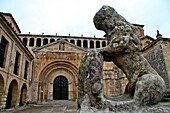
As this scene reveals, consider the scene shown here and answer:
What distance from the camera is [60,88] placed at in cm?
1931

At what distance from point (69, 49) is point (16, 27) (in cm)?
1347

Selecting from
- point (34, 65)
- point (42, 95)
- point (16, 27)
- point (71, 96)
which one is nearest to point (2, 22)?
point (34, 65)

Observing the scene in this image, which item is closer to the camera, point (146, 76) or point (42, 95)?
point (146, 76)

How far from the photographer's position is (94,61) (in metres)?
2.17

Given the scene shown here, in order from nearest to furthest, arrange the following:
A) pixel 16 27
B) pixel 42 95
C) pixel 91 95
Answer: pixel 91 95 < pixel 42 95 < pixel 16 27

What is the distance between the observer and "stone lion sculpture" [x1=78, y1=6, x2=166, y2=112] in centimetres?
207

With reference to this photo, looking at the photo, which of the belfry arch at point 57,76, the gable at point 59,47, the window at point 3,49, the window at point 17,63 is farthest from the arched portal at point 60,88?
the window at point 3,49

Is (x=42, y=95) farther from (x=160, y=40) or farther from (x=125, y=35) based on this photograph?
(x=125, y=35)

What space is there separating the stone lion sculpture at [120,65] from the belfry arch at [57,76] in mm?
16397

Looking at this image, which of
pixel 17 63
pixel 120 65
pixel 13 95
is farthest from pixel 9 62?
pixel 120 65

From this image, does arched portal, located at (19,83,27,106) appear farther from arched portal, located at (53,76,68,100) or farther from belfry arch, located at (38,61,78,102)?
arched portal, located at (53,76,68,100)

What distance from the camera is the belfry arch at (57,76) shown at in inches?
714

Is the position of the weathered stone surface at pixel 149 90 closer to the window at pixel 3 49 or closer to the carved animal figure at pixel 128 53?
the carved animal figure at pixel 128 53

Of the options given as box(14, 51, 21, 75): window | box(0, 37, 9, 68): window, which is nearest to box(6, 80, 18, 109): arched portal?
box(14, 51, 21, 75): window
